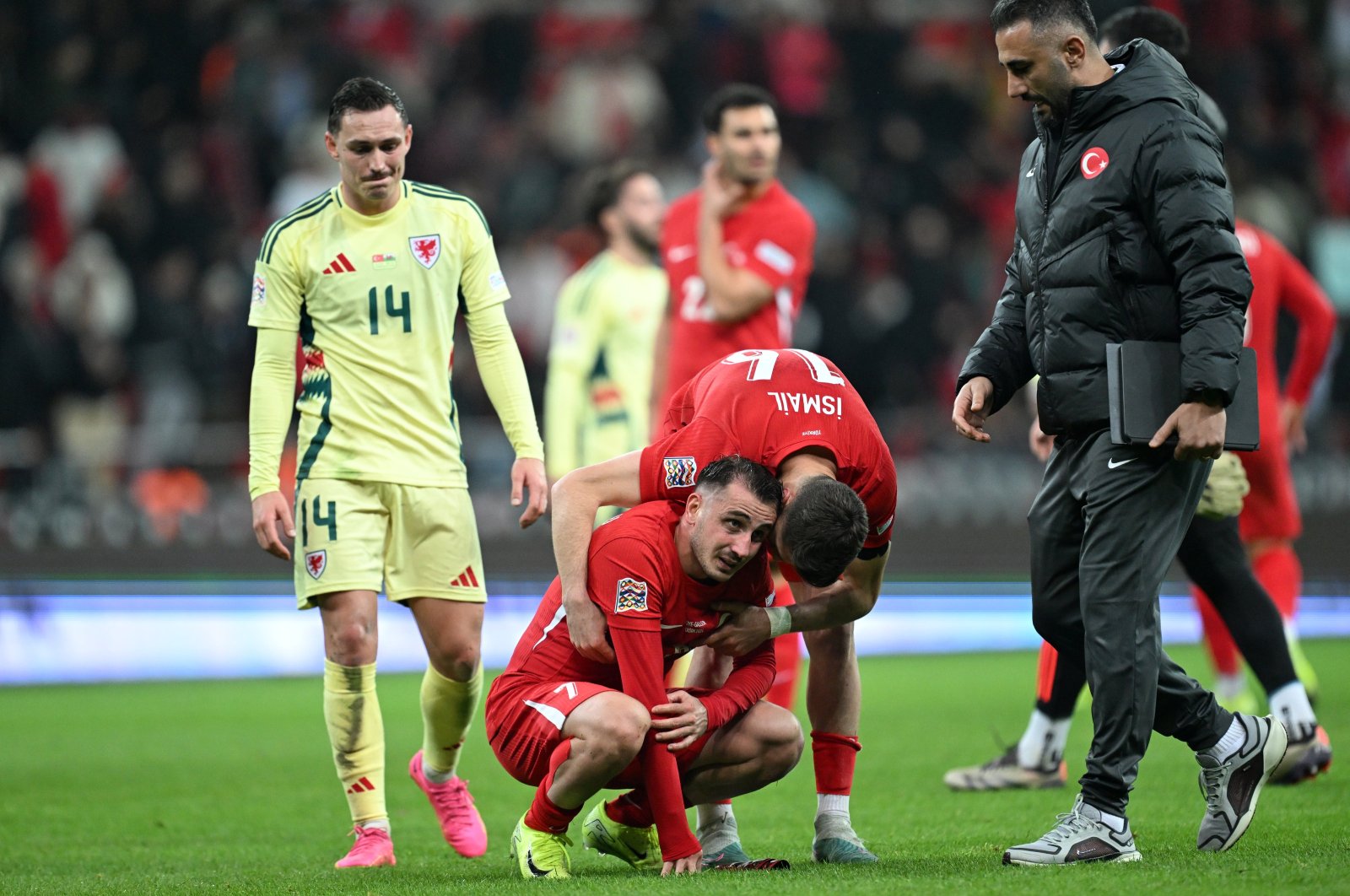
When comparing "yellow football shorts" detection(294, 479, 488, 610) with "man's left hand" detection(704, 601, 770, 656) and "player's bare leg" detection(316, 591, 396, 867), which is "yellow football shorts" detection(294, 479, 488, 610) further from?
"man's left hand" detection(704, 601, 770, 656)

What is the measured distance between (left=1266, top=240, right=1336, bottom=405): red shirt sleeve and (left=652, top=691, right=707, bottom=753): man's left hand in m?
3.88

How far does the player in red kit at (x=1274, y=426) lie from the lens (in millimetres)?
6918

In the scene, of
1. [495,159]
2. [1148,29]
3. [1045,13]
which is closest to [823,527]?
[1045,13]

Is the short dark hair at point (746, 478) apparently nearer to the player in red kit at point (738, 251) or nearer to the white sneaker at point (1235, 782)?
the white sneaker at point (1235, 782)

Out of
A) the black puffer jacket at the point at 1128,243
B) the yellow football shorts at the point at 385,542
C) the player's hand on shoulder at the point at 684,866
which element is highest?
the black puffer jacket at the point at 1128,243

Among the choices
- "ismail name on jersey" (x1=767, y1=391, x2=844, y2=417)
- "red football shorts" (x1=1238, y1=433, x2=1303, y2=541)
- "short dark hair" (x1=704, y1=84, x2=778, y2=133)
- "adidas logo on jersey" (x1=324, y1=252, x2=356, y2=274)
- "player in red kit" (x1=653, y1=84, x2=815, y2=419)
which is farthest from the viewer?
"short dark hair" (x1=704, y1=84, x2=778, y2=133)

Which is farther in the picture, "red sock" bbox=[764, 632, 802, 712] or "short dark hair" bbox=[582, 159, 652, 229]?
"short dark hair" bbox=[582, 159, 652, 229]

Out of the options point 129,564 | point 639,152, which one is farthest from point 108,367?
point 639,152

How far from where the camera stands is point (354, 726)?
515 cm

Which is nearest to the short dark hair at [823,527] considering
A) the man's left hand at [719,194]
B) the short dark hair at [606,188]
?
the man's left hand at [719,194]

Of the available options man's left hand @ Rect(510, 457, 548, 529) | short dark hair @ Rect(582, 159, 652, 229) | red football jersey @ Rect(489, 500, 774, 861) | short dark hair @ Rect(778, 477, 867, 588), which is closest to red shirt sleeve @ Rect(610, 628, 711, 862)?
red football jersey @ Rect(489, 500, 774, 861)

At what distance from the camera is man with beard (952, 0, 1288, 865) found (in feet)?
13.4

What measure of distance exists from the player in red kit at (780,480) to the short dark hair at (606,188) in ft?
15.0

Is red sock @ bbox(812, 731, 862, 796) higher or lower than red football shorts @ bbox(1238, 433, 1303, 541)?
lower
